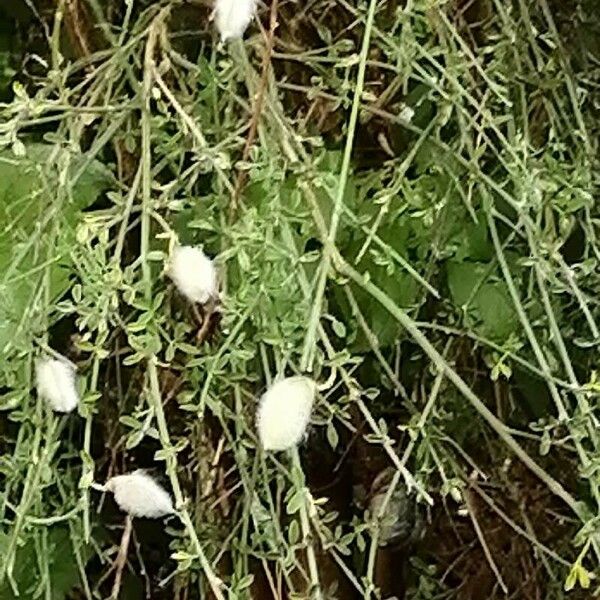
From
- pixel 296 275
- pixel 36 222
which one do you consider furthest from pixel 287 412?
pixel 36 222

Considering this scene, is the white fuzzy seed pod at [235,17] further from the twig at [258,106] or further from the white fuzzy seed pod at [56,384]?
the white fuzzy seed pod at [56,384]

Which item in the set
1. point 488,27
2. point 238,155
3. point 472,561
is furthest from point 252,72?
point 472,561

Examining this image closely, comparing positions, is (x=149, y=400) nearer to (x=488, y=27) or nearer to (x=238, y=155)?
(x=238, y=155)

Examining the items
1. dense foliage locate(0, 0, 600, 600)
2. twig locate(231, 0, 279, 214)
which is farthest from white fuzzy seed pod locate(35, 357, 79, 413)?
twig locate(231, 0, 279, 214)

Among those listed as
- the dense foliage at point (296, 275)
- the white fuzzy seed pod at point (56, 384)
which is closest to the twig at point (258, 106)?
the dense foliage at point (296, 275)

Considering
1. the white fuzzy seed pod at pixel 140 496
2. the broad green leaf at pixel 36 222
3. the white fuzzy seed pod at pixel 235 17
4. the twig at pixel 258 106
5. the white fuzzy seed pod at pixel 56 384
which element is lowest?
the white fuzzy seed pod at pixel 140 496

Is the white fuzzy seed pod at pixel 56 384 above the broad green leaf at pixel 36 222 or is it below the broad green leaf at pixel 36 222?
below
